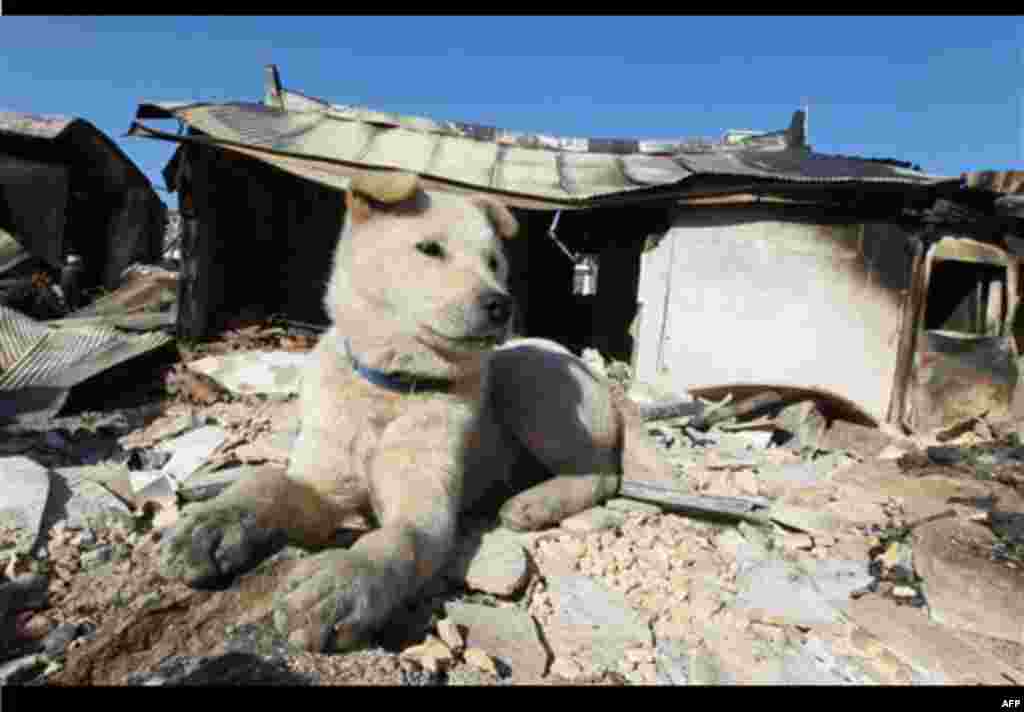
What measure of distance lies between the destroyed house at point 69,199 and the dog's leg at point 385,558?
12409 millimetres

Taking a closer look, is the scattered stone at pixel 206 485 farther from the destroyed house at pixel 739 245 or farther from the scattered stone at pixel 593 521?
the destroyed house at pixel 739 245

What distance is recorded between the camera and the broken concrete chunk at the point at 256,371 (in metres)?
6.53

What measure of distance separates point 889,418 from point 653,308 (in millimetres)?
3080

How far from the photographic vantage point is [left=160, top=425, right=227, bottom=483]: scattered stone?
13.7ft

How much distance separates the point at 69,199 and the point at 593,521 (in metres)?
15.7

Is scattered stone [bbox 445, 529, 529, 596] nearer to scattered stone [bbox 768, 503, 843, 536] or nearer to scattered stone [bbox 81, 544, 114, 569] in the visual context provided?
scattered stone [bbox 81, 544, 114, 569]

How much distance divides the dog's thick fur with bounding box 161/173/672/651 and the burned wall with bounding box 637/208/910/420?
4756 mm

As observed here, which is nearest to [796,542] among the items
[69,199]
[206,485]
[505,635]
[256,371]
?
[505,635]

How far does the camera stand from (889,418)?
6.98m

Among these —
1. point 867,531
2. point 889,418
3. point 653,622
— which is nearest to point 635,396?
point 889,418

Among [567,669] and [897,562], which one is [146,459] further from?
[897,562]

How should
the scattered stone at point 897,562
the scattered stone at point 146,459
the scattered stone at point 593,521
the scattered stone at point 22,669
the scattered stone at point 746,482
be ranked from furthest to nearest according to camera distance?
the scattered stone at point 746,482 → the scattered stone at point 146,459 → the scattered stone at point 593,521 → the scattered stone at point 897,562 → the scattered stone at point 22,669

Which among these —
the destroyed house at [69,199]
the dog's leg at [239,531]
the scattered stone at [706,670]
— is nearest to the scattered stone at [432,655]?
the dog's leg at [239,531]

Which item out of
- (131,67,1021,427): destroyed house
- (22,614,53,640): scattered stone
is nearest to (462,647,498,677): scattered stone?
(22,614,53,640): scattered stone
